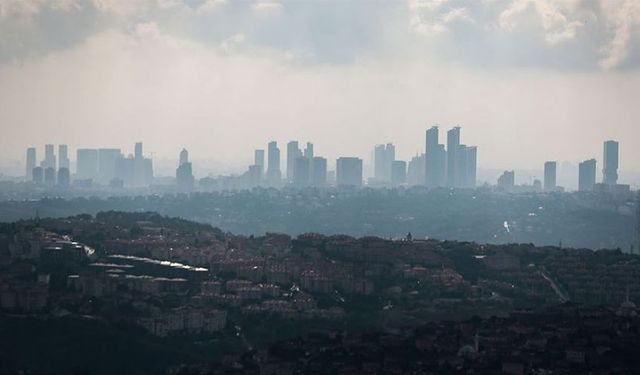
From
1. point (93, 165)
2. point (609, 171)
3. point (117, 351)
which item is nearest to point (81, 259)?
point (117, 351)

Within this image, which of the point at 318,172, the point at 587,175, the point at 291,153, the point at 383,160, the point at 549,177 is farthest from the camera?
the point at 383,160

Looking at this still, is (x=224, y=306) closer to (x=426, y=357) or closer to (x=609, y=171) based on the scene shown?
(x=426, y=357)

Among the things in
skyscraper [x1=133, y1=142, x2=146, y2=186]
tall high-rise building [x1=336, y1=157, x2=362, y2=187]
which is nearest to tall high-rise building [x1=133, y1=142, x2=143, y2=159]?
skyscraper [x1=133, y1=142, x2=146, y2=186]

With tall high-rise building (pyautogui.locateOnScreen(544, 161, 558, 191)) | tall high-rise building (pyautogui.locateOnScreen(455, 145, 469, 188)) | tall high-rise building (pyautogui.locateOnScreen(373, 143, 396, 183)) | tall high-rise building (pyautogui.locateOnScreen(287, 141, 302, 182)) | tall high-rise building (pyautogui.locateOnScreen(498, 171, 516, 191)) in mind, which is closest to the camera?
tall high-rise building (pyautogui.locateOnScreen(498, 171, 516, 191))

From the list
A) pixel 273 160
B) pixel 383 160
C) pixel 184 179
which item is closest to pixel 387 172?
pixel 383 160

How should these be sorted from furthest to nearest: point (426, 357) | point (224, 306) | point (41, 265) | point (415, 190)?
point (415, 190) < point (41, 265) < point (224, 306) < point (426, 357)

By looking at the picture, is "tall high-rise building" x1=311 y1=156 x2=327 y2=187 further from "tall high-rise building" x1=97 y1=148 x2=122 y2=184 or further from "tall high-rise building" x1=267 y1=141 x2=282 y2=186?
"tall high-rise building" x1=97 y1=148 x2=122 y2=184

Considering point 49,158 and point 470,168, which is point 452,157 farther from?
point 49,158
